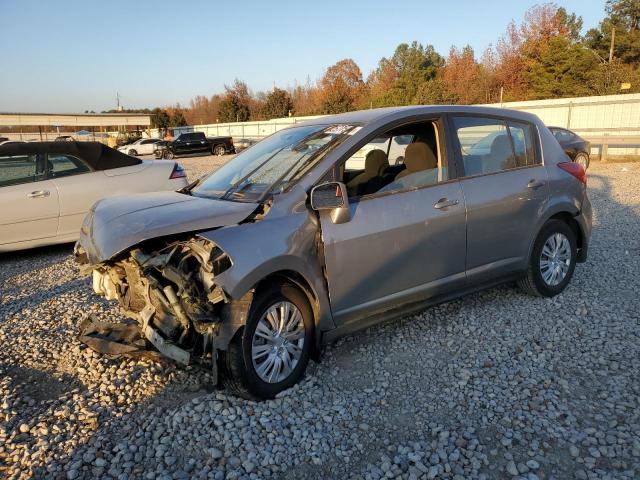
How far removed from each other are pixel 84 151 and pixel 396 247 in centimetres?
564

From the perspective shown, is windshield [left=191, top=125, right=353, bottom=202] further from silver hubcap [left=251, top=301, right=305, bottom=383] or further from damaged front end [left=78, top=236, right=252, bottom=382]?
silver hubcap [left=251, top=301, right=305, bottom=383]

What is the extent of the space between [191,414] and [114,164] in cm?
554

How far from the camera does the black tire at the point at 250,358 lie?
327 cm

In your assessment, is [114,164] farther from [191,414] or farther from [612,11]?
[612,11]

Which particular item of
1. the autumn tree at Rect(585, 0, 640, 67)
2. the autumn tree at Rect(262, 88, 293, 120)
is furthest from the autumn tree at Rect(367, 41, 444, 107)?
the autumn tree at Rect(585, 0, 640, 67)

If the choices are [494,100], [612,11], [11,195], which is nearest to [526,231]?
[11,195]

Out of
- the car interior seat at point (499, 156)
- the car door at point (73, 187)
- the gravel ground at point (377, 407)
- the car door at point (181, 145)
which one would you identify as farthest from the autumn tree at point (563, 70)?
the gravel ground at point (377, 407)

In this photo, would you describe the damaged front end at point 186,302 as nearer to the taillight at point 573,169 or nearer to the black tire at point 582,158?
the taillight at point 573,169

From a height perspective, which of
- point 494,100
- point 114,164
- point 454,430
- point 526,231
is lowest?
point 454,430

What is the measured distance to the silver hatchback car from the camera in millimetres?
3305

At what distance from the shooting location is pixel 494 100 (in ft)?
146

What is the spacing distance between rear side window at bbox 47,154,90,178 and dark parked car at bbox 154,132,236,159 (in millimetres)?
26618

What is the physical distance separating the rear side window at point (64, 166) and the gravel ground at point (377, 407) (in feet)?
9.82

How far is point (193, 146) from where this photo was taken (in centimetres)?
3347
